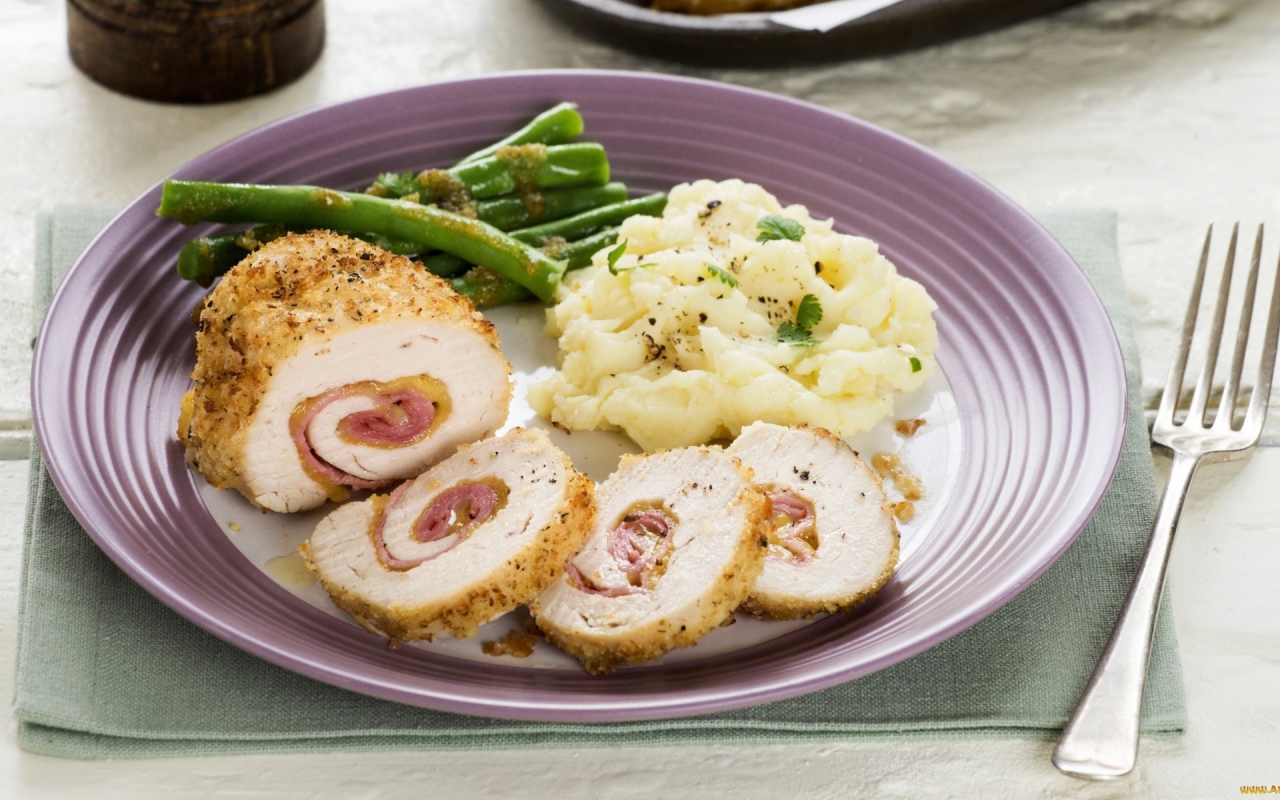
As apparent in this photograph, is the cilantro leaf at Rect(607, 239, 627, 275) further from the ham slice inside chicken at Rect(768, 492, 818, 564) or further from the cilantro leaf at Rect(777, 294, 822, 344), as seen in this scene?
the ham slice inside chicken at Rect(768, 492, 818, 564)

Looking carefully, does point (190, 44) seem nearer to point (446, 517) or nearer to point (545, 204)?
point (545, 204)

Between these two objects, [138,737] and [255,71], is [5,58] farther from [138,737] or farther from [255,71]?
[138,737]

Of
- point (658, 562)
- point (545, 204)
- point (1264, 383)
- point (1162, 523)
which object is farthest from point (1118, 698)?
point (545, 204)

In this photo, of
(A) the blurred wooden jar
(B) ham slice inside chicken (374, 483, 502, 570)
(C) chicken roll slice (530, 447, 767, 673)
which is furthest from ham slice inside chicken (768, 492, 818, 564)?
(A) the blurred wooden jar

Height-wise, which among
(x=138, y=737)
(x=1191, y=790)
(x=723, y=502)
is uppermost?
(x=723, y=502)

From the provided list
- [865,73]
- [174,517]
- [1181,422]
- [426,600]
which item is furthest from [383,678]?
[865,73]

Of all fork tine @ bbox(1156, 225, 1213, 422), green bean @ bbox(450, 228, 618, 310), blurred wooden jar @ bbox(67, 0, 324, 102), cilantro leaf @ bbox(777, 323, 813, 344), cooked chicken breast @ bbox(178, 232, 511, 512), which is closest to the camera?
cooked chicken breast @ bbox(178, 232, 511, 512)

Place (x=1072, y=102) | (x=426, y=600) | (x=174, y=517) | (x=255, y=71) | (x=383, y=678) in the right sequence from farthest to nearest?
(x=1072, y=102) < (x=255, y=71) < (x=174, y=517) < (x=426, y=600) < (x=383, y=678)
